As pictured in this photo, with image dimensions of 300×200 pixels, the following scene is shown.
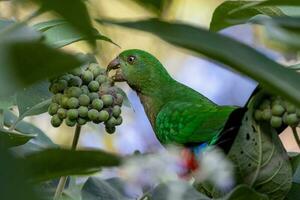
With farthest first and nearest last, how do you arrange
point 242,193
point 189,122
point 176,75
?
point 176,75
point 189,122
point 242,193

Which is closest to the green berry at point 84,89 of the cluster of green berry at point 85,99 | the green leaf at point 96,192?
the cluster of green berry at point 85,99

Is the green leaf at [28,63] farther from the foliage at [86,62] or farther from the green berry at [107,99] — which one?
the green berry at [107,99]

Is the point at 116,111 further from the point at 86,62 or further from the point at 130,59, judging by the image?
the point at 130,59

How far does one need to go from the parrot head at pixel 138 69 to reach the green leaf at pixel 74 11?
1186mm

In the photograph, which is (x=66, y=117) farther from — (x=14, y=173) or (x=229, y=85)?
(x=229, y=85)

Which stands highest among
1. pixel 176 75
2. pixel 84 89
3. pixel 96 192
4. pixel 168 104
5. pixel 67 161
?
pixel 67 161

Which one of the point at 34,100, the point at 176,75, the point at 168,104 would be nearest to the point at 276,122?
the point at 34,100

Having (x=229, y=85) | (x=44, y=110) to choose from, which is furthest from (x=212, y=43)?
(x=229, y=85)

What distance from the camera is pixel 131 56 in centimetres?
155

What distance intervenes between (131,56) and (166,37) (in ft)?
3.96

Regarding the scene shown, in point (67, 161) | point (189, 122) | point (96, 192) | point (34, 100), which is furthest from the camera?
point (189, 122)

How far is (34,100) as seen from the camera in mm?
947

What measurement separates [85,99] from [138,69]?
0.78m

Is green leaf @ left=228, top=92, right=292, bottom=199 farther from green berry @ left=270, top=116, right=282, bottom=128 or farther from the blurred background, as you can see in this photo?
the blurred background
